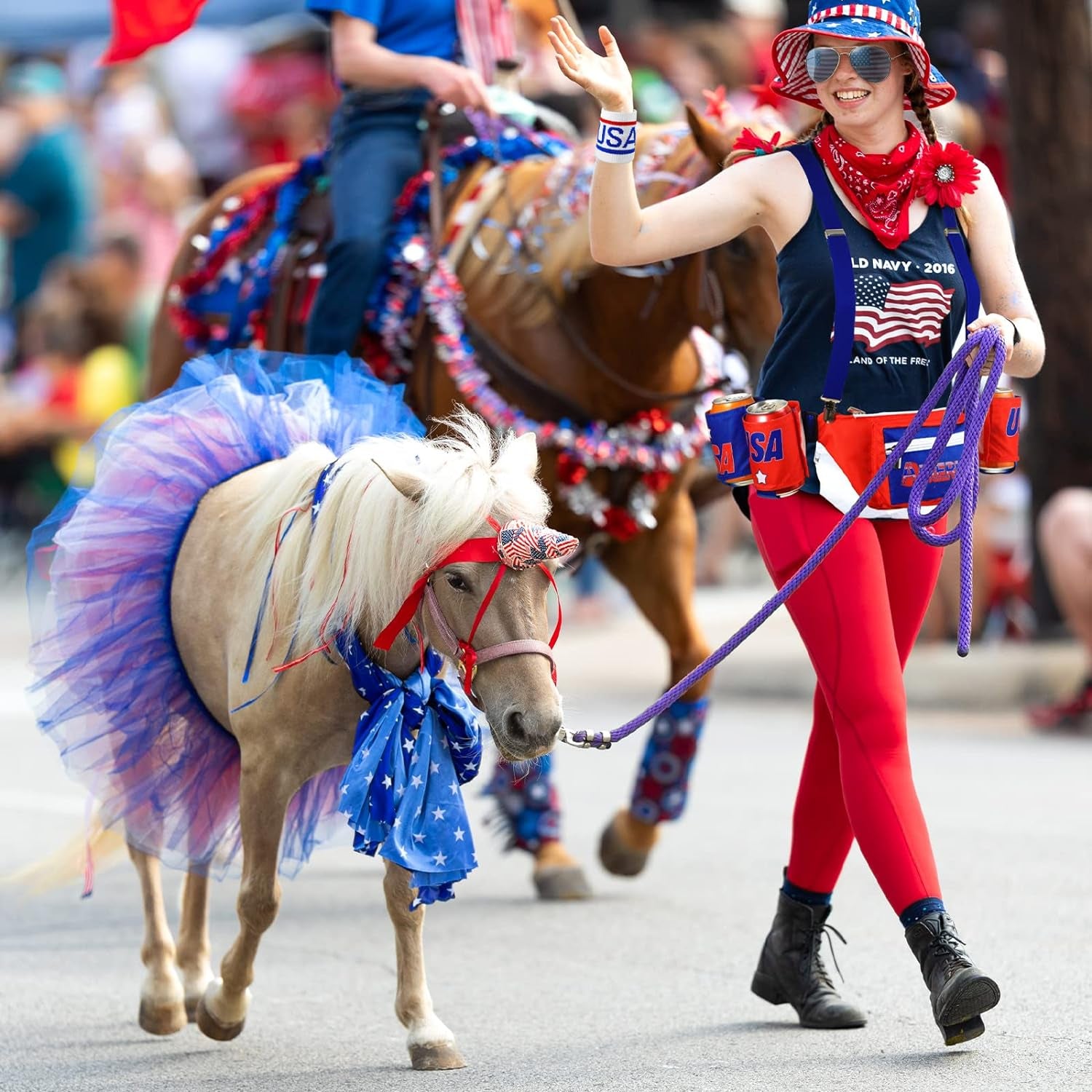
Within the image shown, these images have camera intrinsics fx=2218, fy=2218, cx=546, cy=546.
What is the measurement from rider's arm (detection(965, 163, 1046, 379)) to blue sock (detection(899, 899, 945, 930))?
111cm

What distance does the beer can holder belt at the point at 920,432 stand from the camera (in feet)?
14.7

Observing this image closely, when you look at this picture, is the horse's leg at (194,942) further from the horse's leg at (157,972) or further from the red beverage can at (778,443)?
the red beverage can at (778,443)

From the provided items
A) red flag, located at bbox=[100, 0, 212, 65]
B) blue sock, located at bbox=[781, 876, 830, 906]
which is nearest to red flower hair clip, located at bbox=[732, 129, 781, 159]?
blue sock, located at bbox=[781, 876, 830, 906]

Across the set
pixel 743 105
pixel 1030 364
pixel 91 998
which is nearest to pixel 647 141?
pixel 1030 364

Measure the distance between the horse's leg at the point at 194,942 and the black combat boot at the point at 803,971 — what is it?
134 cm

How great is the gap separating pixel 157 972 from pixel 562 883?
1.80 meters

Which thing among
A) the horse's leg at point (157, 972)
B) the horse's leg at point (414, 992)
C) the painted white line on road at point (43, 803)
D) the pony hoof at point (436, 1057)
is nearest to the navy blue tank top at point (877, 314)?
the horse's leg at point (414, 992)

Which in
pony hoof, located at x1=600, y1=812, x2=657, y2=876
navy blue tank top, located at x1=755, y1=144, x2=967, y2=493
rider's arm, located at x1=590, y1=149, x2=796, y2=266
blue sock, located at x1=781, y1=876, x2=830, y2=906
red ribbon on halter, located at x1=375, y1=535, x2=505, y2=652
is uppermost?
rider's arm, located at x1=590, y1=149, x2=796, y2=266

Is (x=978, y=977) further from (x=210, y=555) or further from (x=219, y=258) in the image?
(x=219, y=258)

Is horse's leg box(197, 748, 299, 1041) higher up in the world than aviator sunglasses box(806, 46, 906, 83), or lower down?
lower down

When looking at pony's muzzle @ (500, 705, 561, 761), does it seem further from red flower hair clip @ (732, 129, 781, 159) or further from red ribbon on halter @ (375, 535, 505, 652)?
red flower hair clip @ (732, 129, 781, 159)

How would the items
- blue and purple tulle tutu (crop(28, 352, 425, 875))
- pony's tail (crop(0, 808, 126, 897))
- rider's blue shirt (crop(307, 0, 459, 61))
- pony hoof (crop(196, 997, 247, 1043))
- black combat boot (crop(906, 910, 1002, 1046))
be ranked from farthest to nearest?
1. rider's blue shirt (crop(307, 0, 459, 61))
2. pony's tail (crop(0, 808, 126, 897))
3. blue and purple tulle tutu (crop(28, 352, 425, 875))
4. pony hoof (crop(196, 997, 247, 1043))
5. black combat boot (crop(906, 910, 1002, 1046))

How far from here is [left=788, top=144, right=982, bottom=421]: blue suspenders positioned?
4543 millimetres

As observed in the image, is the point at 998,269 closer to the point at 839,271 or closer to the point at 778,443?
the point at 839,271
